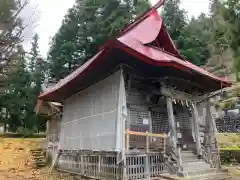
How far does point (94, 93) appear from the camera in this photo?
44.9ft

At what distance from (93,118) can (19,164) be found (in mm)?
10146

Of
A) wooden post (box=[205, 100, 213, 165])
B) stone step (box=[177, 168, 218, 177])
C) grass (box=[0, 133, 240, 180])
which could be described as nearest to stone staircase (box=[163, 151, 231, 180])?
stone step (box=[177, 168, 218, 177])

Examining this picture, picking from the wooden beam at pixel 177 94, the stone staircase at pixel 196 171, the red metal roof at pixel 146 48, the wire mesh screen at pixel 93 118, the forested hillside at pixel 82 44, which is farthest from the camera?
the forested hillside at pixel 82 44

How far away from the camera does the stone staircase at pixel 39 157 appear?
20781 mm

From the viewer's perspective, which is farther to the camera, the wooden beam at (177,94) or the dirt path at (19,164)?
the dirt path at (19,164)

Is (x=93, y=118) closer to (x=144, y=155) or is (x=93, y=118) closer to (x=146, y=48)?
(x=144, y=155)

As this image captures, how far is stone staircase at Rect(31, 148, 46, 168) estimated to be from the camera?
818 inches

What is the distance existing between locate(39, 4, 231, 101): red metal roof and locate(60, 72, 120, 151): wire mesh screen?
1.15 m

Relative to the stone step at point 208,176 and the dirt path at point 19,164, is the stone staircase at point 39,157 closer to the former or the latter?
the dirt path at point 19,164

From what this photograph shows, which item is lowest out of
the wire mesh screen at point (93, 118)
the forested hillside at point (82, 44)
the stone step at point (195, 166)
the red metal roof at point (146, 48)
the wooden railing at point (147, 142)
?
the stone step at point (195, 166)

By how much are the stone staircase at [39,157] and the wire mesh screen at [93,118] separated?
15.2 ft

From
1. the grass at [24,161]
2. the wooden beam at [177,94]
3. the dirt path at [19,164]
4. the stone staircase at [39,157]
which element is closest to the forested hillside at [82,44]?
the dirt path at [19,164]

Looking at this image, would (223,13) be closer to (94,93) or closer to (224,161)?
(94,93)

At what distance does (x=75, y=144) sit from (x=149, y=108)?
493 centimetres
